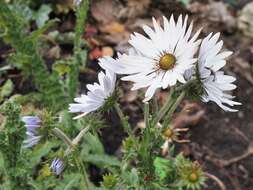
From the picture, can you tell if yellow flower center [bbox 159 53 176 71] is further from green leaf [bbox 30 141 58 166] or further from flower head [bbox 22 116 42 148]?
green leaf [bbox 30 141 58 166]

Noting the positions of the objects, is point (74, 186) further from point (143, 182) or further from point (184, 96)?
point (184, 96)

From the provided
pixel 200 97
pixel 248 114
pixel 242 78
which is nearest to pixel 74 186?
pixel 200 97

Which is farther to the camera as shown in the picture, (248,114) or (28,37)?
(248,114)

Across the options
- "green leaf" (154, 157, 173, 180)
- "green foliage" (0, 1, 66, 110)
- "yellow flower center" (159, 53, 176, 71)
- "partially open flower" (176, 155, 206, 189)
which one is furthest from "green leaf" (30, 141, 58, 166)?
"yellow flower center" (159, 53, 176, 71)

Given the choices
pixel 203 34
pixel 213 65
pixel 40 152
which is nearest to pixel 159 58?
pixel 213 65

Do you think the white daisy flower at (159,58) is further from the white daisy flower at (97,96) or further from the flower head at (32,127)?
the flower head at (32,127)
